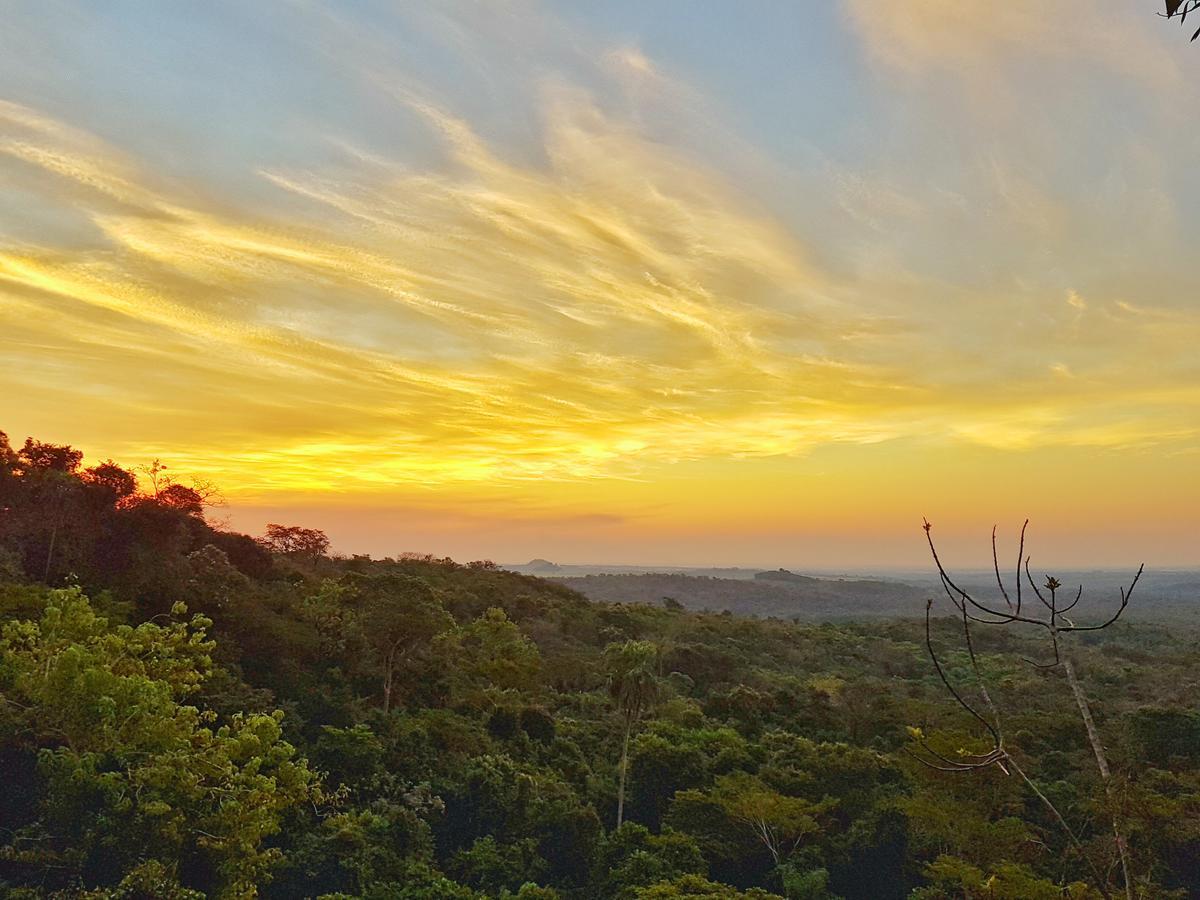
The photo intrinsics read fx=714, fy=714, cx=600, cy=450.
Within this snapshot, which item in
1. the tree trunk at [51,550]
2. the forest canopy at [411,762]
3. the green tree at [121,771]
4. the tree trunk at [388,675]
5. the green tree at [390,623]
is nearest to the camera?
the green tree at [121,771]

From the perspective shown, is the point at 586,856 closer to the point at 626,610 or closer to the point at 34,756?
the point at 34,756

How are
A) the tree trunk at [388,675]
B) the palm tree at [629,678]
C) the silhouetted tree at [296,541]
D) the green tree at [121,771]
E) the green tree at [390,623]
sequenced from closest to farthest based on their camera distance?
the green tree at [121,771] → the palm tree at [629,678] → the tree trunk at [388,675] → the green tree at [390,623] → the silhouetted tree at [296,541]

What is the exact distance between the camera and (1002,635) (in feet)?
380

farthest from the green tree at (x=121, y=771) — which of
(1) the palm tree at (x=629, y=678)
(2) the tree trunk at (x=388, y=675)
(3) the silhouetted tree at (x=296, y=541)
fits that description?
(3) the silhouetted tree at (x=296, y=541)

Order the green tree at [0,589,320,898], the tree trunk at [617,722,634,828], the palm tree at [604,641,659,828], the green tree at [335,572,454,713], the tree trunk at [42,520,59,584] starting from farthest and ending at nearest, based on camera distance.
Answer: the green tree at [335,572,454,713] → the palm tree at [604,641,659,828] → the tree trunk at [617,722,634,828] → the tree trunk at [42,520,59,584] → the green tree at [0,589,320,898]

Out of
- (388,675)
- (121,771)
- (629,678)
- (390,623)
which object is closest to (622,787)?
(629,678)

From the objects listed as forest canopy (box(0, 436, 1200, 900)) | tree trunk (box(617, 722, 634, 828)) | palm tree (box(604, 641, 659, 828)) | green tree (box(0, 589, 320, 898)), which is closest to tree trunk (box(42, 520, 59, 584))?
forest canopy (box(0, 436, 1200, 900))

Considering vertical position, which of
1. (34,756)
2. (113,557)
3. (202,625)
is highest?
(113,557)

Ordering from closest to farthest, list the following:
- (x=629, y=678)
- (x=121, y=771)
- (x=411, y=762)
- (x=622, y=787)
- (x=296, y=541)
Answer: (x=121, y=771) → (x=411, y=762) → (x=622, y=787) → (x=629, y=678) → (x=296, y=541)

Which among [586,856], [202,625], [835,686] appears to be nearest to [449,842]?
[586,856]

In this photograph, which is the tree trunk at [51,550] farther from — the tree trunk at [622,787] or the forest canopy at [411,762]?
the tree trunk at [622,787]

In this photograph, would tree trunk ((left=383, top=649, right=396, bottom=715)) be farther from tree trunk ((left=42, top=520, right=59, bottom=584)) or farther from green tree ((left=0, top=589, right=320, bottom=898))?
tree trunk ((left=42, top=520, right=59, bottom=584))

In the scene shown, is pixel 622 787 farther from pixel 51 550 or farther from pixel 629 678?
pixel 51 550

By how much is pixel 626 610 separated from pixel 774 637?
19.6m
